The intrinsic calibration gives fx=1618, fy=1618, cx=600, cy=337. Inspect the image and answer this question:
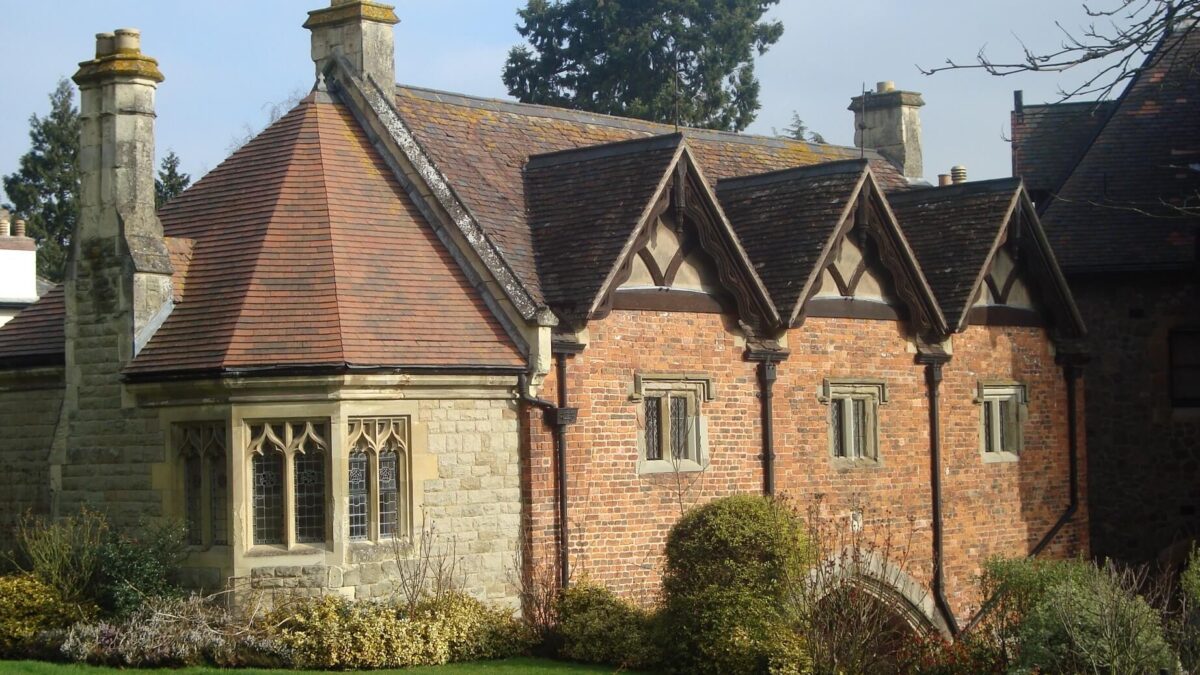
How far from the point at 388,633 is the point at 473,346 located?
3416 millimetres

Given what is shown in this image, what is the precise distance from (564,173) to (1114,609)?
29.8ft

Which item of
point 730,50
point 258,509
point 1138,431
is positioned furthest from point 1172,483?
point 730,50

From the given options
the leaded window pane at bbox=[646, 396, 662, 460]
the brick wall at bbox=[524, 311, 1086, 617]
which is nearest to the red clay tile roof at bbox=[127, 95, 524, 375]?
the brick wall at bbox=[524, 311, 1086, 617]

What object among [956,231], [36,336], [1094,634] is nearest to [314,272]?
[36,336]

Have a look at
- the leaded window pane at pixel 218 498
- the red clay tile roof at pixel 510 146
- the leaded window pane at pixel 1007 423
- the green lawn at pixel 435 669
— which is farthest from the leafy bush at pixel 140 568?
the leaded window pane at pixel 1007 423

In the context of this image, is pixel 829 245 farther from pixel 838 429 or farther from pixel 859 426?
pixel 859 426

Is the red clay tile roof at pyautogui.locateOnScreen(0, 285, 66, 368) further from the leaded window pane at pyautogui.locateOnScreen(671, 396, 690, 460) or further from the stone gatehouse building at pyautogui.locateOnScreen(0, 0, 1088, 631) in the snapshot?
the leaded window pane at pyautogui.locateOnScreen(671, 396, 690, 460)

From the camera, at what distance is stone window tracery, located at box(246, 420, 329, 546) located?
16312 mm

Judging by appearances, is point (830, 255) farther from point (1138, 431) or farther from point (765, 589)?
point (1138, 431)

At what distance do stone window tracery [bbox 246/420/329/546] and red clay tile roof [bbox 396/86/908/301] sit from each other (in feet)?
10.7

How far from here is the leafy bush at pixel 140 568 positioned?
15.9m

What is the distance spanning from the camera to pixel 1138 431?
88.7 feet

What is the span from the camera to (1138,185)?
27.8 meters

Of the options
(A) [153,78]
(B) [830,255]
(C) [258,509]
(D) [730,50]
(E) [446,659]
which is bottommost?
(E) [446,659]
